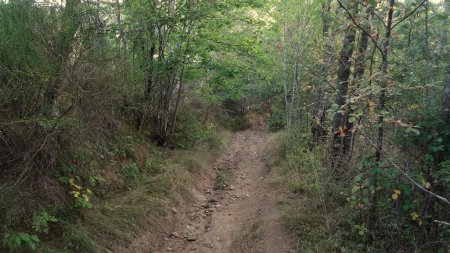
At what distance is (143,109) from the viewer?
33.9 feet

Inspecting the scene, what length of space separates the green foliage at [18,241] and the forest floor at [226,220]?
195cm

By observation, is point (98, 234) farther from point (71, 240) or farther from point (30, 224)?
point (30, 224)

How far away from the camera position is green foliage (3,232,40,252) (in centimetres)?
405

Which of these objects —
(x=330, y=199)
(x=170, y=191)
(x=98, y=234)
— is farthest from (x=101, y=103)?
(x=330, y=199)

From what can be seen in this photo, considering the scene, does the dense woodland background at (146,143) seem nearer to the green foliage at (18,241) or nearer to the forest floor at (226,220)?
the green foliage at (18,241)

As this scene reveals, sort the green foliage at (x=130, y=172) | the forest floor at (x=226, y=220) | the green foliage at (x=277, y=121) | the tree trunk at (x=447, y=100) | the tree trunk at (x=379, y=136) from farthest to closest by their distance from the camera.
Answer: the green foliage at (x=277, y=121), the green foliage at (x=130, y=172), the forest floor at (x=226, y=220), the tree trunk at (x=379, y=136), the tree trunk at (x=447, y=100)

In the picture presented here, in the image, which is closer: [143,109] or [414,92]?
[414,92]

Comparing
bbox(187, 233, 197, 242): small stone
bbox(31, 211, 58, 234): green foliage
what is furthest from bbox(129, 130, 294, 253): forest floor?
bbox(31, 211, 58, 234): green foliage

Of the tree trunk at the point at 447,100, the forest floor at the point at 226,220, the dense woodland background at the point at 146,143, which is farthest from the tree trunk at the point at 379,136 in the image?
the forest floor at the point at 226,220

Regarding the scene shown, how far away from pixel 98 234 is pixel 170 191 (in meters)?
2.62

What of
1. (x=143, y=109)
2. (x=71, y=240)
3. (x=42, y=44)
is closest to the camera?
(x=71, y=240)

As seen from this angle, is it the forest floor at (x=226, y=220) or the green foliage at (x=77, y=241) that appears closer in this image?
the green foliage at (x=77, y=241)

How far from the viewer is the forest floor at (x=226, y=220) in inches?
252

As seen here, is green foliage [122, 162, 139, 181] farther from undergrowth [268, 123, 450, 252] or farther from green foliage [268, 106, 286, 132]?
green foliage [268, 106, 286, 132]
